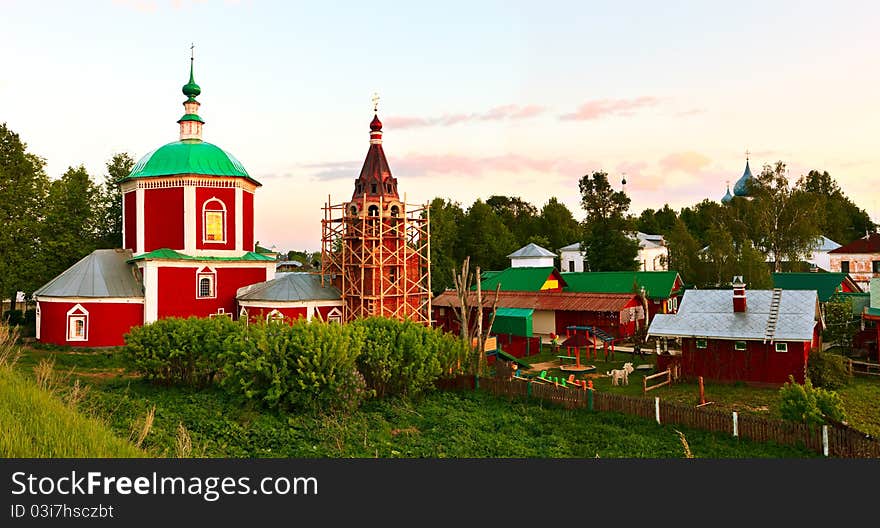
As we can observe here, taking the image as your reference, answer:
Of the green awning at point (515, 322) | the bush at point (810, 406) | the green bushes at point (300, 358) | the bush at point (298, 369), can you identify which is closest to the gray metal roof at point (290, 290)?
the green awning at point (515, 322)

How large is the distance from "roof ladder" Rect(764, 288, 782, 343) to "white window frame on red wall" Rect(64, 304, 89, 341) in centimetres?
2879

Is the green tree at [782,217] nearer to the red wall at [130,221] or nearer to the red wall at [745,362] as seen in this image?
the red wall at [745,362]

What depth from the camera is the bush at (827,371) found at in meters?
20.0

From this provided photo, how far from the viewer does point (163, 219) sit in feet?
98.4

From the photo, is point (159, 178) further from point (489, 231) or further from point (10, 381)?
point (489, 231)

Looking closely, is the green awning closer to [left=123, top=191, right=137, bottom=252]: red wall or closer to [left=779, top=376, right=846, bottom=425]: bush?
[left=779, top=376, right=846, bottom=425]: bush

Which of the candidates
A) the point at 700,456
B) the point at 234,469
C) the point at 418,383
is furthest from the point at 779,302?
the point at 234,469

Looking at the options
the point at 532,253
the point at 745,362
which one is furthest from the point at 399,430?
the point at 532,253

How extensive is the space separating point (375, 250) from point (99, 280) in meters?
13.3

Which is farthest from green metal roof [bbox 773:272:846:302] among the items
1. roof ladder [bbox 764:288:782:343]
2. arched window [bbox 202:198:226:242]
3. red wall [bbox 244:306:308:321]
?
arched window [bbox 202:198:226:242]

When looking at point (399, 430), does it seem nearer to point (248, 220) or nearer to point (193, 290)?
point (193, 290)

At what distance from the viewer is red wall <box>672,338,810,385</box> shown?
65.8 ft

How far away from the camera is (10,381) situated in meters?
10.1

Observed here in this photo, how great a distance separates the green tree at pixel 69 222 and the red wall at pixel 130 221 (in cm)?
439
